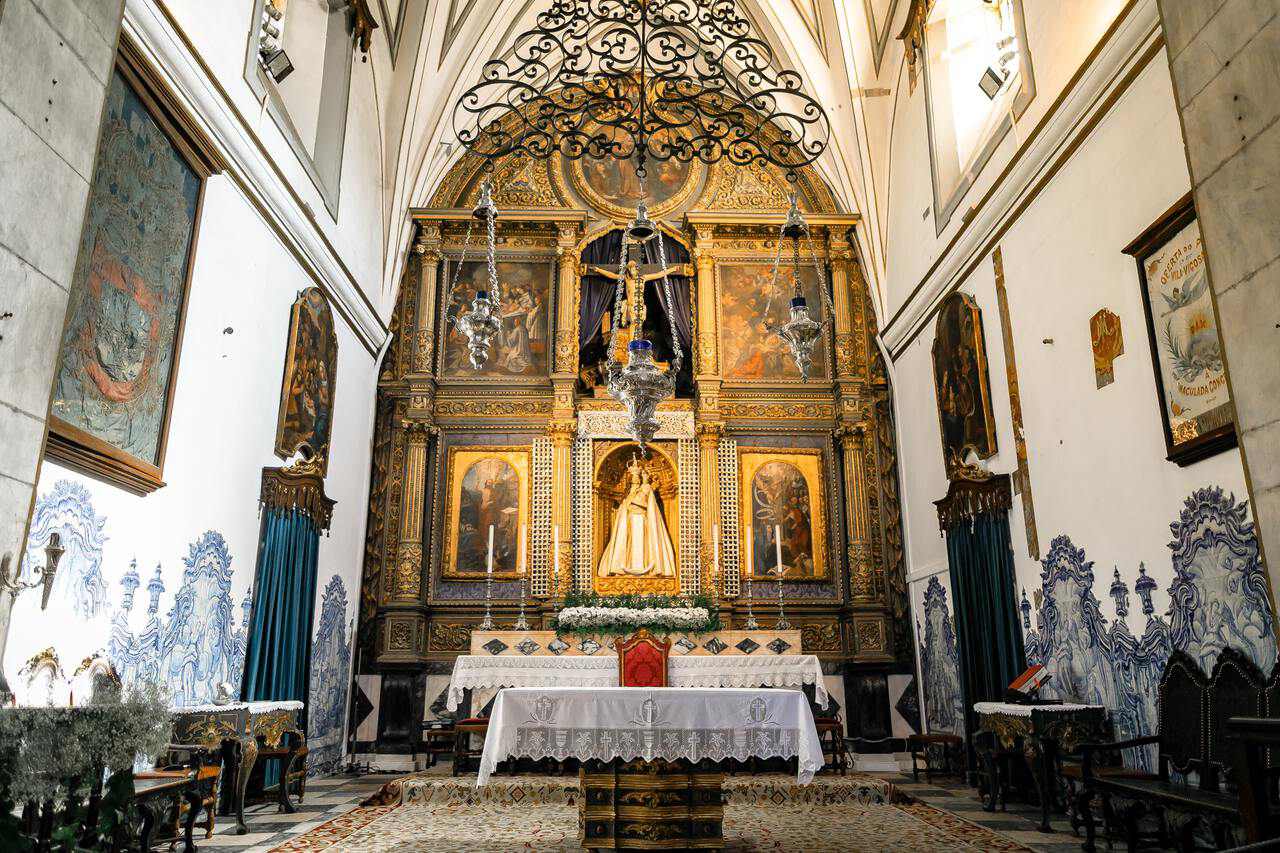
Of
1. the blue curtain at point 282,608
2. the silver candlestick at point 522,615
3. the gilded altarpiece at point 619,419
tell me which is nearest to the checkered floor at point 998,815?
the gilded altarpiece at point 619,419

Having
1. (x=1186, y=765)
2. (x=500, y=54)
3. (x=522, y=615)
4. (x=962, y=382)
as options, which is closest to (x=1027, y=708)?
(x=1186, y=765)

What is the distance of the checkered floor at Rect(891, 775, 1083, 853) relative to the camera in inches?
227

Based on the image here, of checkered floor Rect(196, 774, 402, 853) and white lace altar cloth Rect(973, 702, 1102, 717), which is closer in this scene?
checkered floor Rect(196, 774, 402, 853)

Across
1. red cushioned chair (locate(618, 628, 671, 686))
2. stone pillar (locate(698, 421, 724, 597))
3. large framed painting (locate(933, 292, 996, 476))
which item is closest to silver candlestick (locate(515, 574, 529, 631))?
red cushioned chair (locate(618, 628, 671, 686))

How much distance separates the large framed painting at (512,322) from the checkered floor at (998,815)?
703 centimetres

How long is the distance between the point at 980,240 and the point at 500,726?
667 cm

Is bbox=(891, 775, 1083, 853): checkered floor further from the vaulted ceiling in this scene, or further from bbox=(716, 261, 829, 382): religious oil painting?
the vaulted ceiling

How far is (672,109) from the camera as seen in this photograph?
13.6 m

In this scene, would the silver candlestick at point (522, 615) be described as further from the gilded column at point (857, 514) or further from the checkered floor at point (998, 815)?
the checkered floor at point (998, 815)

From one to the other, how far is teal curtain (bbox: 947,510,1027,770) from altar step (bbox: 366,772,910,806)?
1518 millimetres

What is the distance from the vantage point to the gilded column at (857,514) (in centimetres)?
1157

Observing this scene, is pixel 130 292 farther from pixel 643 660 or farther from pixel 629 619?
pixel 629 619

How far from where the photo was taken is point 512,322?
12.8 m

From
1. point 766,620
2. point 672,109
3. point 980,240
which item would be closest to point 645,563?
point 766,620
